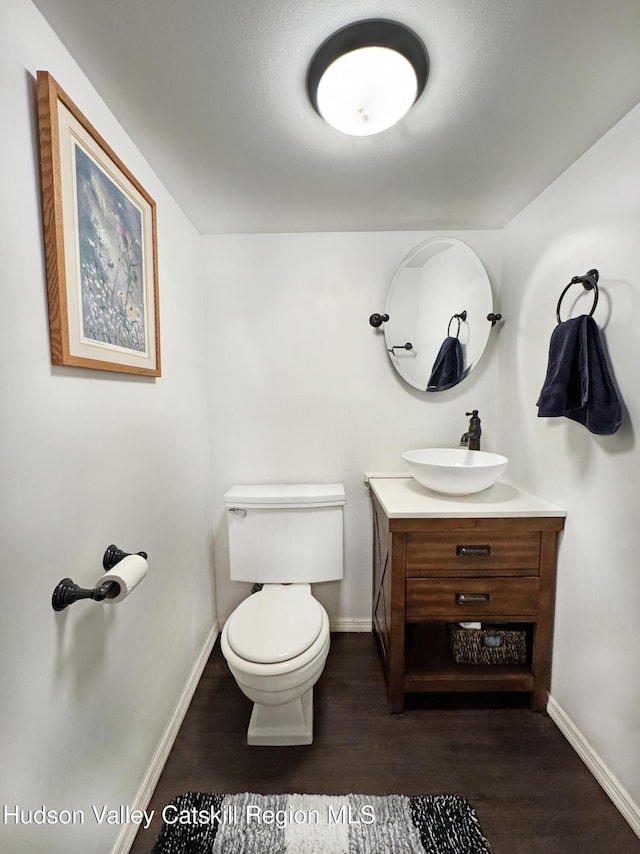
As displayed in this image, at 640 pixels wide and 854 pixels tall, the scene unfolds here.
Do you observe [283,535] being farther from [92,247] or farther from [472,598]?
[92,247]

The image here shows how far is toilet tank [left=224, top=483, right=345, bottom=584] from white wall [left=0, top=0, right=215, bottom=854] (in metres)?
0.35

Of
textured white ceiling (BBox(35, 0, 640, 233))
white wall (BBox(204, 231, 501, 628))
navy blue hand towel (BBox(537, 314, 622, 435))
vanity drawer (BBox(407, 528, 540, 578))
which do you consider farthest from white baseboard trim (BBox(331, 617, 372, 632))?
textured white ceiling (BBox(35, 0, 640, 233))

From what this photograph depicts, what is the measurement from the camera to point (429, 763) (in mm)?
1209

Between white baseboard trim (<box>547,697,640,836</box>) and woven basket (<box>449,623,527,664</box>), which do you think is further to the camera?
woven basket (<box>449,623,527,664</box>)

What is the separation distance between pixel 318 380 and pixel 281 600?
3.50 ft

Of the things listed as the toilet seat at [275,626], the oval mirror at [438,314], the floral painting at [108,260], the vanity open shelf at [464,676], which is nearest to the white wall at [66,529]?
the floral painting at [108,260]

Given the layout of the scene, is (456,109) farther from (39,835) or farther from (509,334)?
(39,835)

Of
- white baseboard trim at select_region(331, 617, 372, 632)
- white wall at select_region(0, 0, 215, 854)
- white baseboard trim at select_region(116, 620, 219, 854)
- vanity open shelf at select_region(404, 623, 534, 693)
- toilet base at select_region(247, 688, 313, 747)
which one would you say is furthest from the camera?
white baseboard trim at select_region(331, 617, 372, 632)

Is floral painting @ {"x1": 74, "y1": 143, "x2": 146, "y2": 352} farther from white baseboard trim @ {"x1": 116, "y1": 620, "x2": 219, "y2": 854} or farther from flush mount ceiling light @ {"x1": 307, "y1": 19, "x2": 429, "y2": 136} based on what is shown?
white baseboard trim @ {"x1": 116, "y1": 620, "x2": 219, "y2": 854}

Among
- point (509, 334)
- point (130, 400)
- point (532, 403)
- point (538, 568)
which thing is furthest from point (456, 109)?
point (538, 568)

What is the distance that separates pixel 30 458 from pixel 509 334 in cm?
191

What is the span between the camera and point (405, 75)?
843 mm

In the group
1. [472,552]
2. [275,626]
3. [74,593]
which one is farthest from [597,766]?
[74,593]

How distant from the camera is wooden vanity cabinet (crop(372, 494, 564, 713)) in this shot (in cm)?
132
